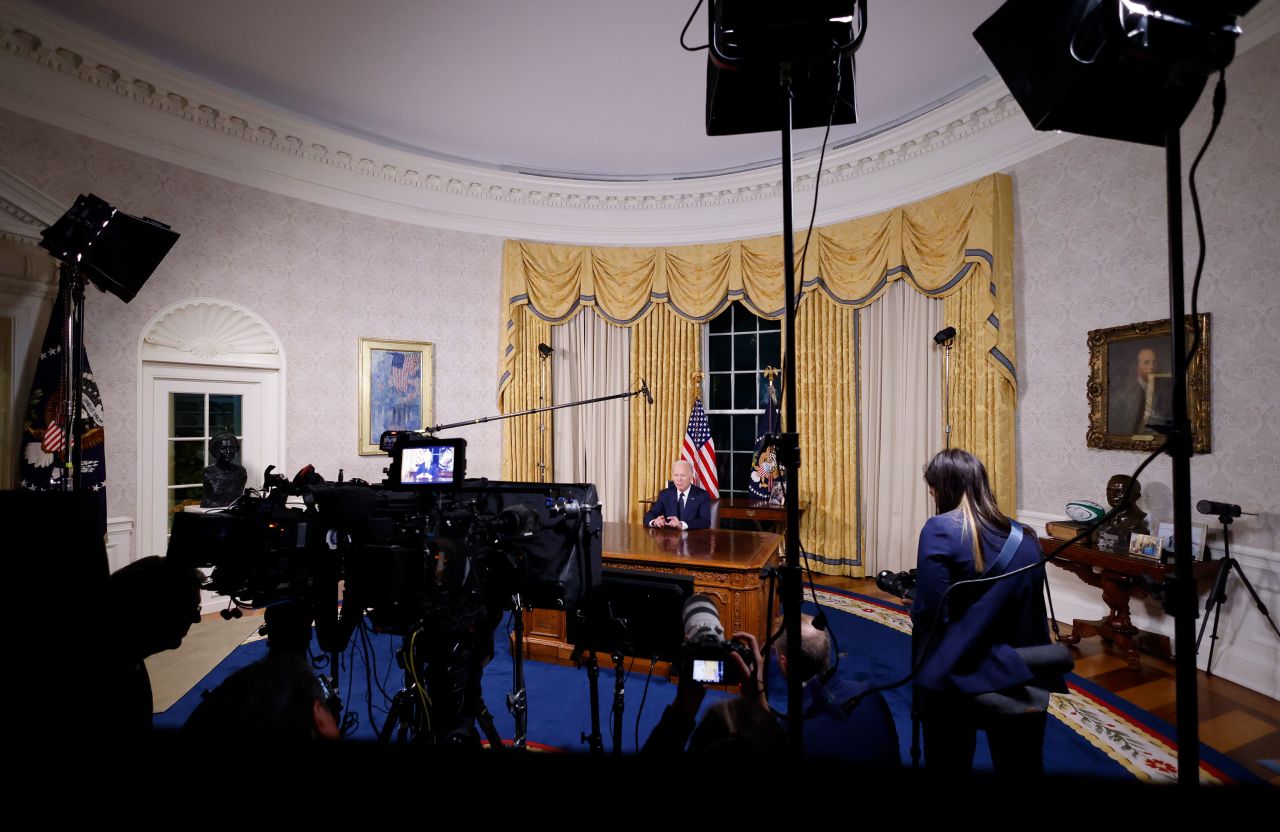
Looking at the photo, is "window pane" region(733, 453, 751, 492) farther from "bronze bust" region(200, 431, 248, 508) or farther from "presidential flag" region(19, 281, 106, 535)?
"presidential flag" region(19, 281, 106, 535)

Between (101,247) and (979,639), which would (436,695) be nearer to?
(979,639)

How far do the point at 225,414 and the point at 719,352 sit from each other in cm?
467

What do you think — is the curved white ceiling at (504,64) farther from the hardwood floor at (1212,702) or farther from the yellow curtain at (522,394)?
the hardwood floor at (1212,702)

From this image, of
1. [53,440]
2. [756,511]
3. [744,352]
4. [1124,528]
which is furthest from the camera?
[744,352]

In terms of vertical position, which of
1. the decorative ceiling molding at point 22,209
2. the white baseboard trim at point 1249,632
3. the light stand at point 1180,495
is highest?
the decorative ceiling molding at point 22,209

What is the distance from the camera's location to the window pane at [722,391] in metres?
6.09

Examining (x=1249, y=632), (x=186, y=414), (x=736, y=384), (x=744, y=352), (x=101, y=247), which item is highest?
(x=101, y=247)

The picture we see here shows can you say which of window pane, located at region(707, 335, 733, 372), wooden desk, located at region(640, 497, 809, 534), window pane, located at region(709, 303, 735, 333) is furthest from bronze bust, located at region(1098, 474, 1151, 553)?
window pane, located at region(709, 303, 735, 333)

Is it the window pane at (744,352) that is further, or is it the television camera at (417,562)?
the window pane at (744,352)

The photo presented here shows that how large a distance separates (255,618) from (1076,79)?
540 cm

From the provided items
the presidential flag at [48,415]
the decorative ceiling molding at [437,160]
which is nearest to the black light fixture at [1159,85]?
the decorative ceiling molding at [437,160]

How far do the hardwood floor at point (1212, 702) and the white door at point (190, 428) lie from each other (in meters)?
6.07

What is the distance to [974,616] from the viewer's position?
5.39 ft

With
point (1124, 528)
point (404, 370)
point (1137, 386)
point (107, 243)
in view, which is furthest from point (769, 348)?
point (107, 243)
